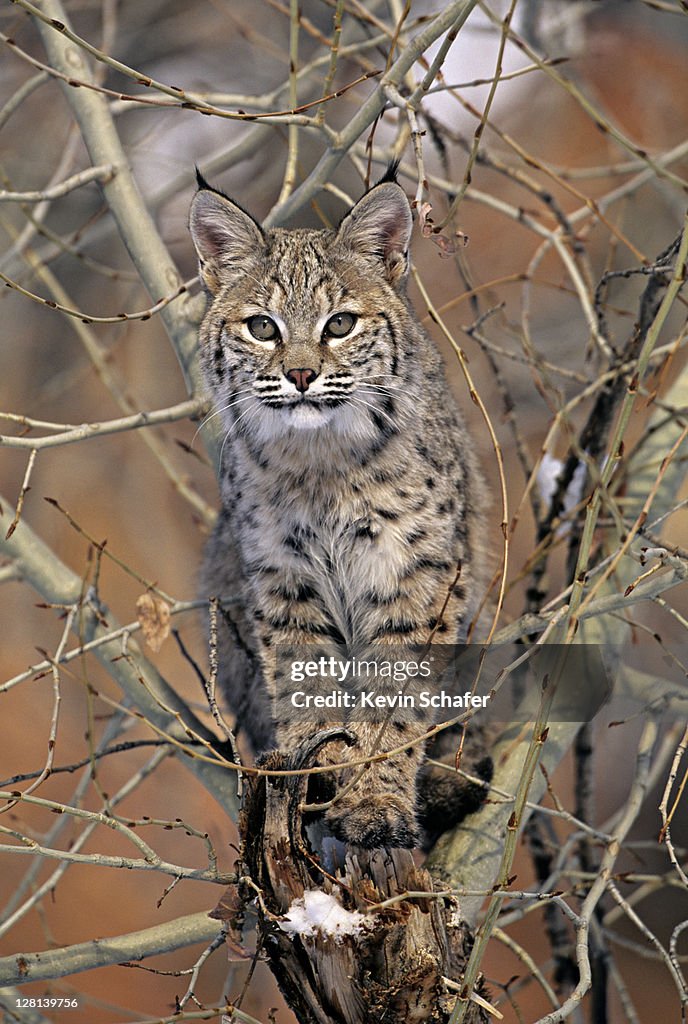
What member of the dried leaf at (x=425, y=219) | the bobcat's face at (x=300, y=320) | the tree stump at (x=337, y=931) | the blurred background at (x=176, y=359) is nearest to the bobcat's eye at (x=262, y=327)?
the bobcat's face at (x=300, y=320)

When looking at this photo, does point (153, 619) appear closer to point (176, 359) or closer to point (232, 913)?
point (232, 913)

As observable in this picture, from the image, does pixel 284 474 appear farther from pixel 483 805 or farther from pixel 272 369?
pixel 483 805

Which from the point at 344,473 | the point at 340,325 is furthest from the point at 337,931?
the point at 340,325

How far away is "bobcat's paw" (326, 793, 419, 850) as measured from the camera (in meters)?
3.12

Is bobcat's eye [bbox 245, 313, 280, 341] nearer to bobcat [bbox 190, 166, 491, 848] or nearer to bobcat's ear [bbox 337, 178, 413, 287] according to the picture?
bobcat [bbox 190, 166, 491, 848]

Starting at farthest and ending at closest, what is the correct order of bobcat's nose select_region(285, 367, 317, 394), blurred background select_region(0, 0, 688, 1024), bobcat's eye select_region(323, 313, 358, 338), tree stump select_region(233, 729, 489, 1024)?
1. blurred background select_region(0, 0, 688, 1024)
2. bobcat's eye select_region(323, 313, 358, 338)
3. bobcat's nose select_region(285, 367, 317, 394)
4. tree stump select_region(233, 729, 489, 1024)

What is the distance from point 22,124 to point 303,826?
26.5ft

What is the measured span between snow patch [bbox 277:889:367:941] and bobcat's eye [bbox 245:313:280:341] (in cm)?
165

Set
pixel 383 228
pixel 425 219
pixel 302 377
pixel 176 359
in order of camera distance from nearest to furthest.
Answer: pixel 425 219 < pixel 302 377 < pixel 383 228 < pixel 176 359

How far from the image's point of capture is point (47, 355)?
991 centimetres

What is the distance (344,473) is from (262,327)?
539mm

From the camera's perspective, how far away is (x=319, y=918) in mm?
2719

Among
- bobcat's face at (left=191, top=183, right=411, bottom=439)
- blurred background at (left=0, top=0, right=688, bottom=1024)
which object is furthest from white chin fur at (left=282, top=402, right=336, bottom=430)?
blurred background at (left=0, top=0, right=688, bottom=1024)

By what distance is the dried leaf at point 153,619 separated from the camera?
138 inches
